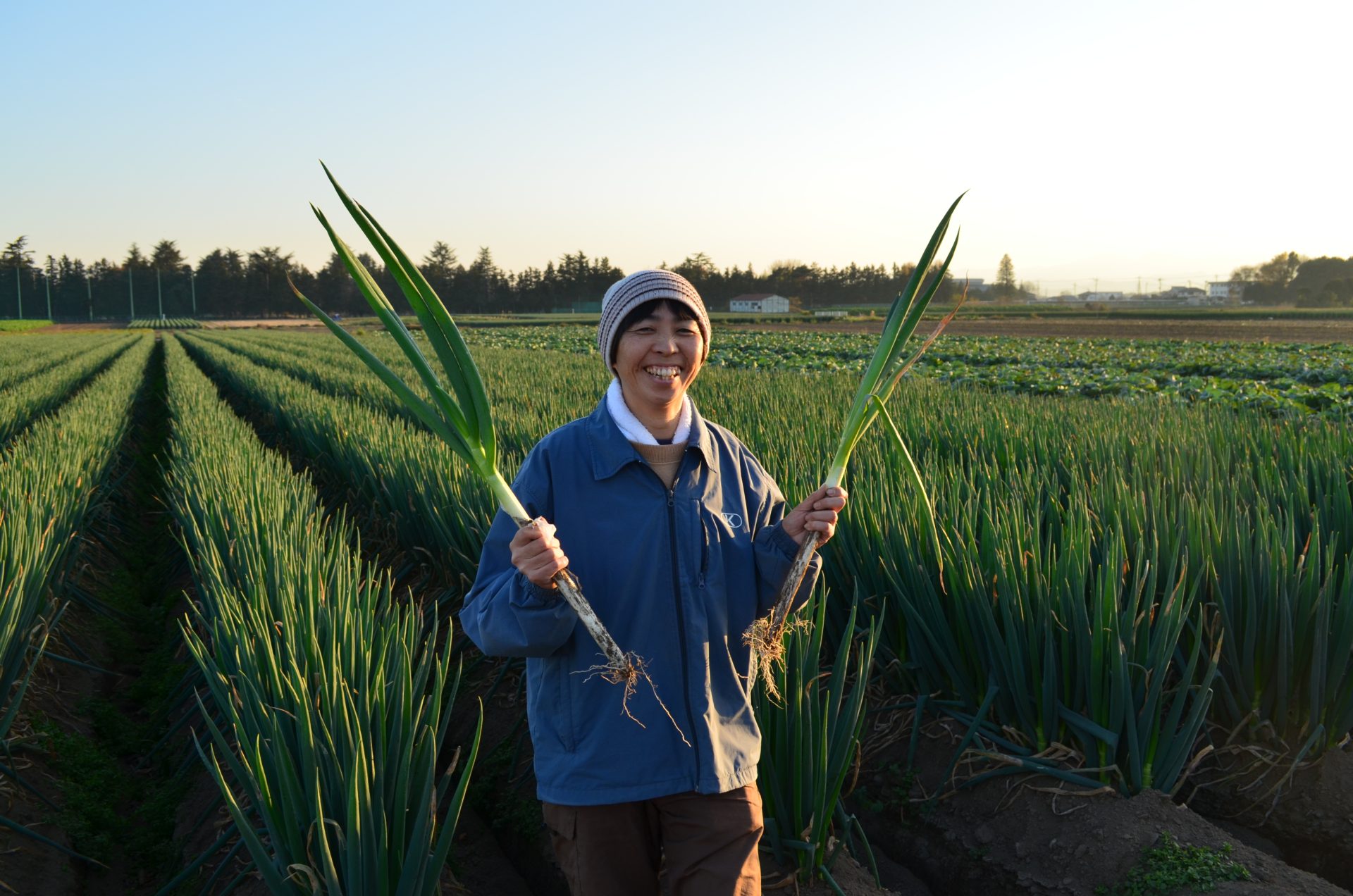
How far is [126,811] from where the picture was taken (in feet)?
10.2

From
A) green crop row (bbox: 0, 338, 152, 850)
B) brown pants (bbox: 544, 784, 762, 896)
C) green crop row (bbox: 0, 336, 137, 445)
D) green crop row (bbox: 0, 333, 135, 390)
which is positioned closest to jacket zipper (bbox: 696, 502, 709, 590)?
brown pants (bbox: 544, 784, 762, 896)

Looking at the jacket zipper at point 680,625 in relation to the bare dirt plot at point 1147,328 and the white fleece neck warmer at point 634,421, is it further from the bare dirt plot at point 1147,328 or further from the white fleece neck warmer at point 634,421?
the bare dirt plot at point 1147,328

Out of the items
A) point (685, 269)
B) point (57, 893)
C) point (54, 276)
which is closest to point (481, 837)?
point (57, 893)

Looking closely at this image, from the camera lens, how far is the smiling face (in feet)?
5.55

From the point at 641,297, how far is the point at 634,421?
0.24 meters

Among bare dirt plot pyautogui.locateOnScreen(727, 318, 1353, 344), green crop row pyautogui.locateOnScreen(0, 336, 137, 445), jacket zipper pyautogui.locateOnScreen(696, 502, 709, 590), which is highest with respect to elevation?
bare dirt plot pyautogui.locateOnScreen(727, 318, 1353, 344)

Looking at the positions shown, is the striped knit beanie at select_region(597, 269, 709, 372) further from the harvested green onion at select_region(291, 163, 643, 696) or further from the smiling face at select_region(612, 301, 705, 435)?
the harvested green onion at select_region(291, 163, 643, 696)

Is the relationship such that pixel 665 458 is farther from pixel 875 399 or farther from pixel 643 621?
pixel 875 399

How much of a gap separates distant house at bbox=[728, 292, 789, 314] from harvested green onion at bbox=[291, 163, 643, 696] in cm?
8264

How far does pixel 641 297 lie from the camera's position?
5.47 feet

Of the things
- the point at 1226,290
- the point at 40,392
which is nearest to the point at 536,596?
the point at 40,392

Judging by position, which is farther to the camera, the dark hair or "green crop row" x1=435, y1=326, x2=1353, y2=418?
"green crop row" x1=435, y1=326, x2=1353, y2=418

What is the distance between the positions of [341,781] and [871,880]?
1285 mm

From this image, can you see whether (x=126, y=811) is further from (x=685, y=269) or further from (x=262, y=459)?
(x=685, y=269)
